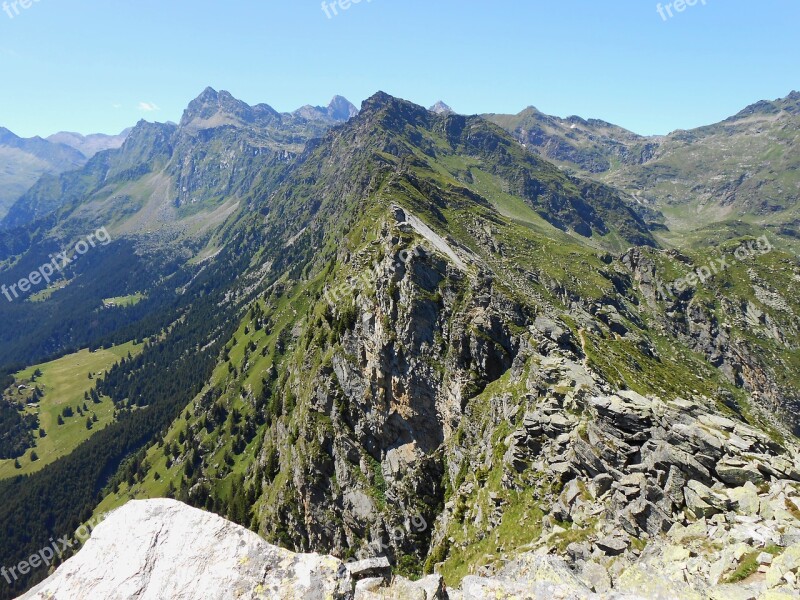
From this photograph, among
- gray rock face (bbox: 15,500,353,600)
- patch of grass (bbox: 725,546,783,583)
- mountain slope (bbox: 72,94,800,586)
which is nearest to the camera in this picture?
gray rock face (bbox: 15,500,353,600)

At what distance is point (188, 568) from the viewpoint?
38.6 ft

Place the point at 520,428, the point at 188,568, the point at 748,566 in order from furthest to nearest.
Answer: the point at 520,428 < the point at 748,566 < the point at 188,568

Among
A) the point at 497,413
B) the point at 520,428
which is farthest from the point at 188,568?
the point at 497,413

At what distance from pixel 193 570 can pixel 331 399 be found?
100 m

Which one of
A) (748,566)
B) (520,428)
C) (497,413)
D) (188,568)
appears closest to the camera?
(188,568)

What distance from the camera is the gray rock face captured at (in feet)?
37.2


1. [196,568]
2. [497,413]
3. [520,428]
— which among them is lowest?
[497,413]

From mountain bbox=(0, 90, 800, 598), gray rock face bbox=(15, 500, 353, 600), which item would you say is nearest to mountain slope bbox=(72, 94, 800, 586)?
mountain bbox=(0, 90, 800, 598)

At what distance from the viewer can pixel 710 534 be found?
25.0 meters

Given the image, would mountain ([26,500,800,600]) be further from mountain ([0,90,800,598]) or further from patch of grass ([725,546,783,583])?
patch of grass ([725,546,783,583])

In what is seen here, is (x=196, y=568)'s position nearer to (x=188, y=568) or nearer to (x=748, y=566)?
(x=188, y=568)

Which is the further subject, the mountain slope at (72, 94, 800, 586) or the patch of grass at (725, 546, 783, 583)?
the mountain slope at (72, 94, 800, 586)

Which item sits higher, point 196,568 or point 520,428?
point 196,568

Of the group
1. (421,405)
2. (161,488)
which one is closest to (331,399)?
(421,405)
